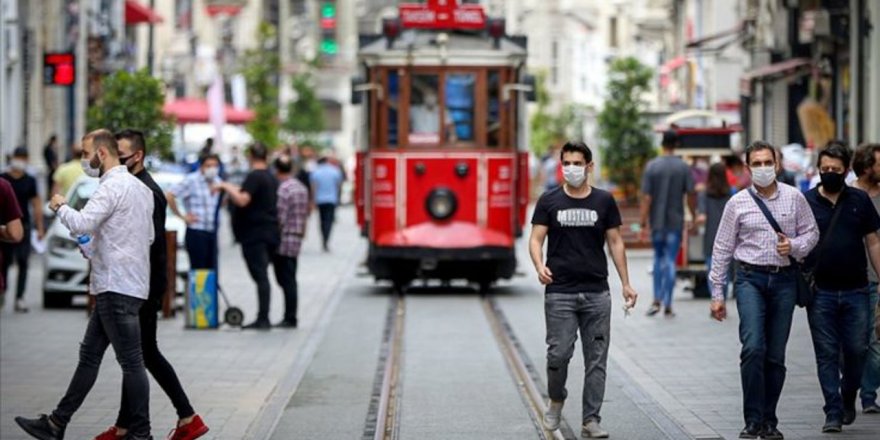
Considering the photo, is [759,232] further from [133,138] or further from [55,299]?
[55,299]

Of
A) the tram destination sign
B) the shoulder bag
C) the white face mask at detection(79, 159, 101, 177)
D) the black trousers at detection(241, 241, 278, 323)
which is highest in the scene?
the tram destination sign

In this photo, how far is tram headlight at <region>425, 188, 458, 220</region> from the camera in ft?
81.2

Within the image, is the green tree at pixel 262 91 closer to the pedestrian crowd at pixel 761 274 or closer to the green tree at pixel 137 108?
the green tree at pixel 137 108

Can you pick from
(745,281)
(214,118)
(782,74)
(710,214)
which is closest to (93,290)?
(745,281)

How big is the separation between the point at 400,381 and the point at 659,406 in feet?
8.54

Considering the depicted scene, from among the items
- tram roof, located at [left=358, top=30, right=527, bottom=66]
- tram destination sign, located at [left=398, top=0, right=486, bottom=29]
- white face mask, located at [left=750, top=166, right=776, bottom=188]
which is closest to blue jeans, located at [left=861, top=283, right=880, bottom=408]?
white face mask, located at [left=750, top=166, right=776, bottom=188]

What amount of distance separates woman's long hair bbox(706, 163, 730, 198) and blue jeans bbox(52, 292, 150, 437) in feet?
35.8

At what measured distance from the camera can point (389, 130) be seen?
25.0 meters

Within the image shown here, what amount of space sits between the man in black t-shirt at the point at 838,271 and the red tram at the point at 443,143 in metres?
12.6

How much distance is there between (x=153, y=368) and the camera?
11.6 meters

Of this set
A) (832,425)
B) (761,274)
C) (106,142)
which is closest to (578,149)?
(761,274)

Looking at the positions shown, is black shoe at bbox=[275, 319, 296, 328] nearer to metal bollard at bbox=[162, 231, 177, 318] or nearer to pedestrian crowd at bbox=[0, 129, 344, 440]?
metal bollard at bbox=[162, 231, 177, 318]

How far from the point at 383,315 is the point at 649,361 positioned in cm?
601

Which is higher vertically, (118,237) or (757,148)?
(757,148)
